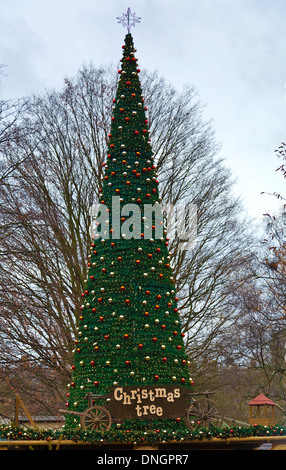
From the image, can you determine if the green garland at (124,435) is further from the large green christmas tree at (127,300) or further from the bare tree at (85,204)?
the bare tree at (85,204)

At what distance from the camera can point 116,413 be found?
25.7 ft

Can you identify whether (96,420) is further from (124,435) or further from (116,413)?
(124,435)

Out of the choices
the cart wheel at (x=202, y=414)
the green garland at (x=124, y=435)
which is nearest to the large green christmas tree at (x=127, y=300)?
the cart wheel at (x=202, y=414)

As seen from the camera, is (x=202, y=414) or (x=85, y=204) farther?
(x=85, y=204)

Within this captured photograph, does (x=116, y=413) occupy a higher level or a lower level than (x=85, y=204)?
lower

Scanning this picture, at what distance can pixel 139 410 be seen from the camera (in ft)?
25.7

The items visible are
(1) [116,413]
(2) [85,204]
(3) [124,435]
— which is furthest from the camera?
(2) [85,204]

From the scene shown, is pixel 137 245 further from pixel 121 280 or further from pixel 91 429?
pixel 91 429

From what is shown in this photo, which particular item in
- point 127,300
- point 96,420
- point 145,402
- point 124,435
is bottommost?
point 124,435

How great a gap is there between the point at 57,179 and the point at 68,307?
10.7ft

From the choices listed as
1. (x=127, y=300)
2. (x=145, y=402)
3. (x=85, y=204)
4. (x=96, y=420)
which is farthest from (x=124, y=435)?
(x=85, y=204)

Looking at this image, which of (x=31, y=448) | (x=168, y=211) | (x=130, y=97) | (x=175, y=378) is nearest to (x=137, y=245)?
(x=175, y=378)

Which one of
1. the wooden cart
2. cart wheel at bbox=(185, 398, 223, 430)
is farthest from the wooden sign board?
cart wheel at bbox=(185, 398, 223, 430)

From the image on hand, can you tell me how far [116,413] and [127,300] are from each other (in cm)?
170
